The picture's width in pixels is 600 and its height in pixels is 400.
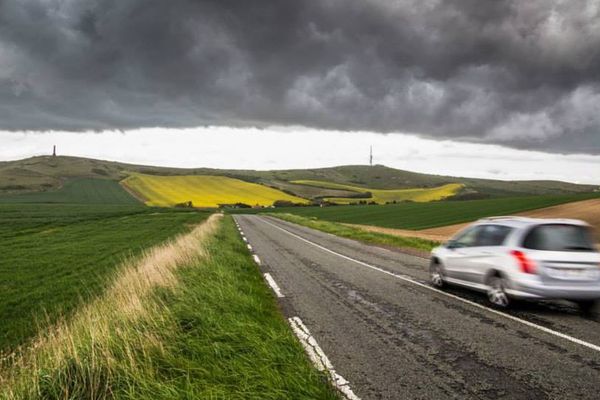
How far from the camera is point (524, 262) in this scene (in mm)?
8422

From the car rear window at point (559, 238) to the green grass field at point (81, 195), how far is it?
79.9 meters

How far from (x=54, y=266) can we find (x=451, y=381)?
1479 centimetres

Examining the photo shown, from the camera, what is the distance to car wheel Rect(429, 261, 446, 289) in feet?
36.1

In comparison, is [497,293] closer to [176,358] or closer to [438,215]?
Answer: [176,358]

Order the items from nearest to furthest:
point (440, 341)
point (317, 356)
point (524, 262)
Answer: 1. point (317, 356)
2. point (440, 341)
3. point (524, 262)

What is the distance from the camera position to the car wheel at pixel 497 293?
28.8 ft

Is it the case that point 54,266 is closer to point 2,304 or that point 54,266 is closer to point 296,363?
point 2,304

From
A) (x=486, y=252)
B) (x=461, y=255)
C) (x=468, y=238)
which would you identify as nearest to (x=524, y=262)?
(x=486, y=252)

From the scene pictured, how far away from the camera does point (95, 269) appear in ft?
49.4

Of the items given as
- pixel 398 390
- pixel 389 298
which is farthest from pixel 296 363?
pixel 389 298

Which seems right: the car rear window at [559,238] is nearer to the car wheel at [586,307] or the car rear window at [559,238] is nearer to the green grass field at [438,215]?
the car wheel at [586,307]

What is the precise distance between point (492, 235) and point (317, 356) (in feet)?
18.5

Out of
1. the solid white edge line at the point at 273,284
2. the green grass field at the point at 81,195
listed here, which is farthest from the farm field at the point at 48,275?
the green grass field at the point at 81,195

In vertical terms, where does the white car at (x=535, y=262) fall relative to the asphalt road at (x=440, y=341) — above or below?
above
